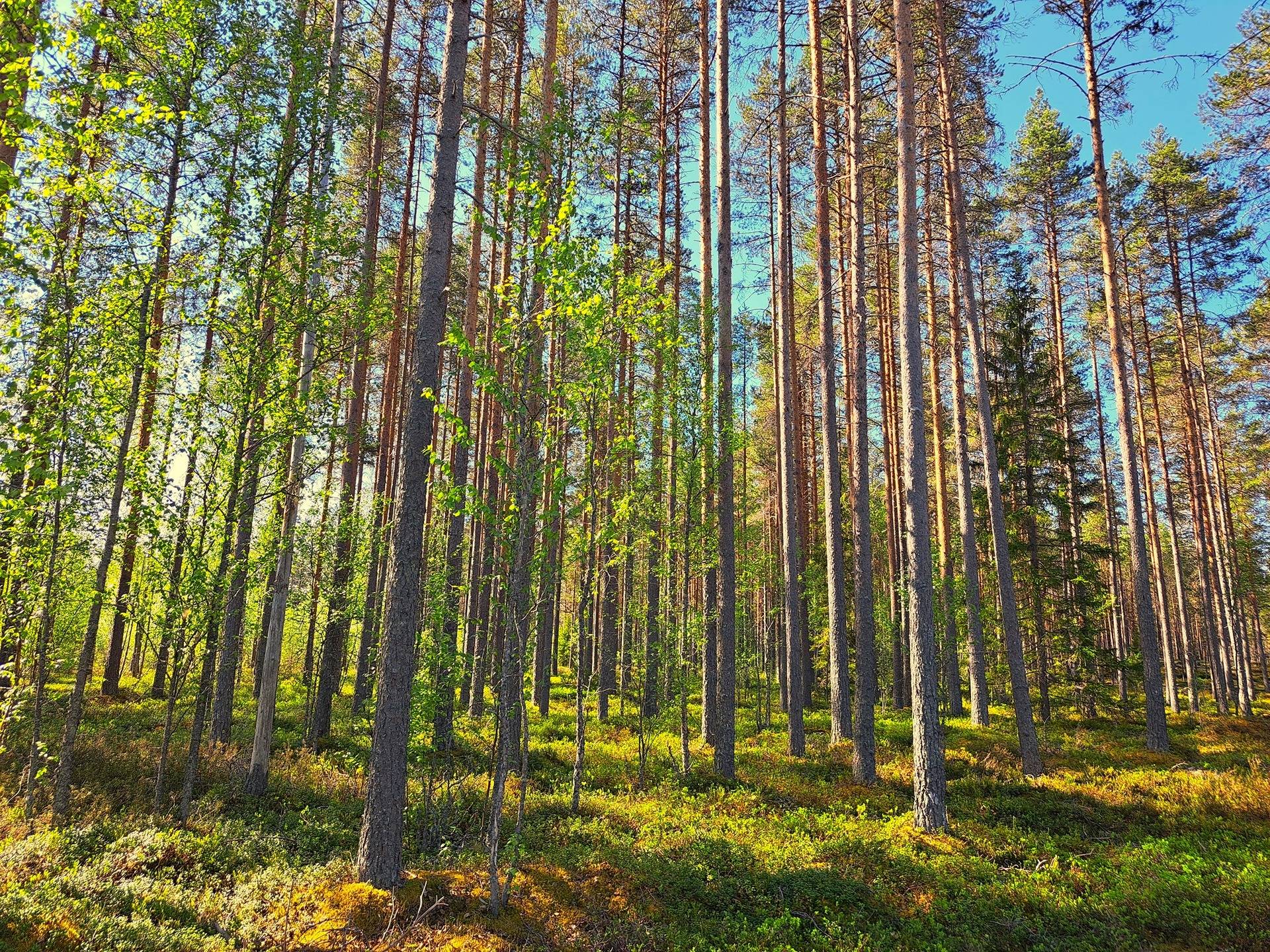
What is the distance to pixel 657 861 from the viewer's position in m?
7.35

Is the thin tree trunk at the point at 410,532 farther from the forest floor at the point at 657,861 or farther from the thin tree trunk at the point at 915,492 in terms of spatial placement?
the thin tree trunk at the point at 915,492

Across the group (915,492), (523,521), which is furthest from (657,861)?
(915,492)

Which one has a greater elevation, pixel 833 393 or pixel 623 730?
pixel 833 393

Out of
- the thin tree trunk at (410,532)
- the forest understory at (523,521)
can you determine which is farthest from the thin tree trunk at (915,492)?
the thin tree trunk at (410,532)

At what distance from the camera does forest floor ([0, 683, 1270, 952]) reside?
5.62m

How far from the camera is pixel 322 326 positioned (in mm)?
9586

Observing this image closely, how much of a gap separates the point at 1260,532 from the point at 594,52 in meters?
43.4

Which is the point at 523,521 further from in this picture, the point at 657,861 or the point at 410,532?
the point at 657,861

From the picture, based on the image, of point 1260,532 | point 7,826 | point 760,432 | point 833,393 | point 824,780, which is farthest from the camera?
point 1260,532

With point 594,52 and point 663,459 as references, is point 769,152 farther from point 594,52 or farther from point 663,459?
point 663,459

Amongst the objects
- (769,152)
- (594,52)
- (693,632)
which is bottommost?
(693,632)

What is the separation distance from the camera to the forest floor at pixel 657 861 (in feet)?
18.4

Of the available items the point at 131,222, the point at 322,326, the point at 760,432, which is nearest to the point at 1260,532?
the point at 760,432

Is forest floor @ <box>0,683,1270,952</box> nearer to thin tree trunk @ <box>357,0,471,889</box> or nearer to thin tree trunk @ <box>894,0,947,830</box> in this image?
thin tree trunk @ <box>357,0,471,889</box>
